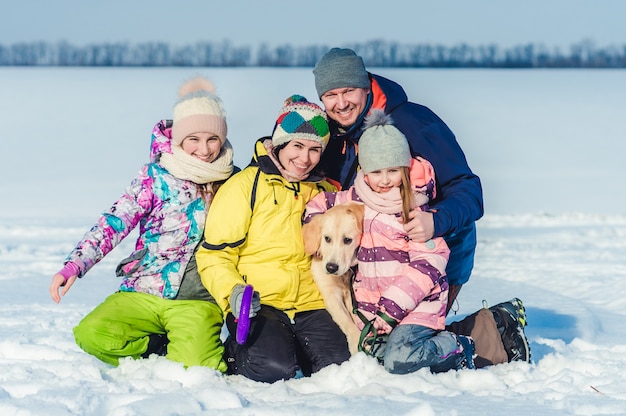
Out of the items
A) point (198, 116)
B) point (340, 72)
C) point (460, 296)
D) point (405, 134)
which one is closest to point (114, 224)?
point (198, 116)

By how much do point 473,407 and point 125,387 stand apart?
4.82ft

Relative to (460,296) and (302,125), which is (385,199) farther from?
(460,296)

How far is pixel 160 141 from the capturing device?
163 inches

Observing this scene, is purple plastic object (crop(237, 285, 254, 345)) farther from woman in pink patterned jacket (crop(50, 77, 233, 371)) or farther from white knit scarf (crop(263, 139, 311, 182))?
white knit scarf (crop(263, 139, 311, 182))

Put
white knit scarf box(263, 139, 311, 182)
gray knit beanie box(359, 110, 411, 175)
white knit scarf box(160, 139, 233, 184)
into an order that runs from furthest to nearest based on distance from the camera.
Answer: white knit scarf box(160, 139, 233, 184) → white knit scarf box(263, 139, 311, 182) → gray knit beanie box(359, 110, 411, 175)

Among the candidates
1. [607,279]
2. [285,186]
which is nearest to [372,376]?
[285,186]

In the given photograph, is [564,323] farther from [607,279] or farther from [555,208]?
[555,208]

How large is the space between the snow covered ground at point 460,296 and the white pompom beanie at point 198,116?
1.15 metres

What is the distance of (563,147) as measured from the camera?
15.9 m

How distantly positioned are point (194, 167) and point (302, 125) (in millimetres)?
606

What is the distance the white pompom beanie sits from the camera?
3.97 meters

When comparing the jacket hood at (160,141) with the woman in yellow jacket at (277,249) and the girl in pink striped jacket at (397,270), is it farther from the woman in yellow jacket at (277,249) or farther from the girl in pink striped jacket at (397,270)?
the girl in pink striped jacket at (397,270)

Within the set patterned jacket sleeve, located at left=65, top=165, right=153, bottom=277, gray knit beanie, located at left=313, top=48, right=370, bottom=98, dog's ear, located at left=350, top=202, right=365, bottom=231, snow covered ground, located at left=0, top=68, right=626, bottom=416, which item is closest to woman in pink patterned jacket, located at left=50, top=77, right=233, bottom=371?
patterned jacket sleeve, located at left=65, top=165, right=153, bottom=277

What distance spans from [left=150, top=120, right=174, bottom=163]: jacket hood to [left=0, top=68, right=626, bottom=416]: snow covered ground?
1065 millimetres
